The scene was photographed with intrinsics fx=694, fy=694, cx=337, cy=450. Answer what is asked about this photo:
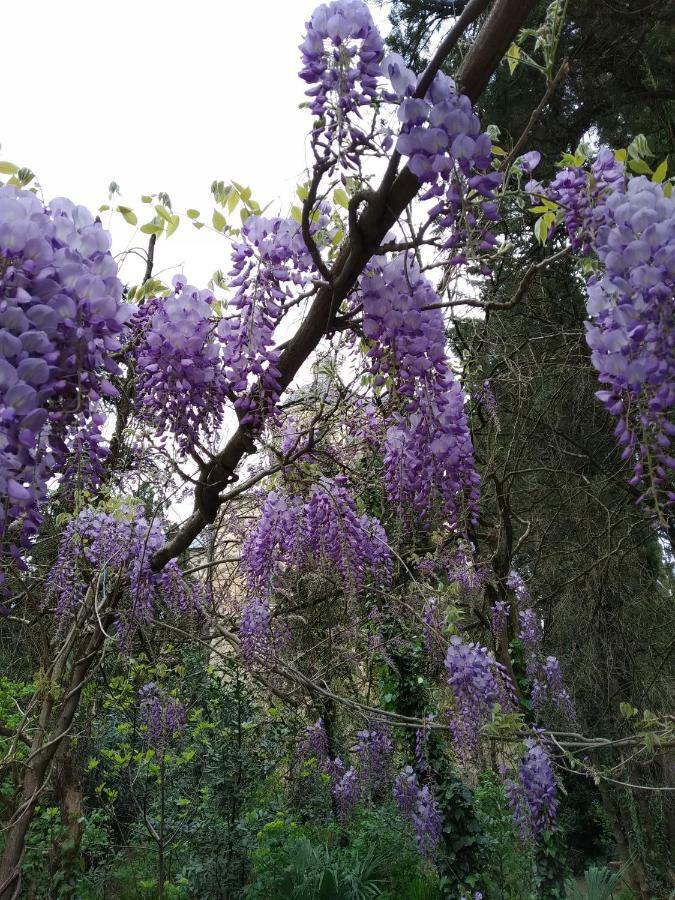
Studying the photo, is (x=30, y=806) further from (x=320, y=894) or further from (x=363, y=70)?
(x=320, y=894)

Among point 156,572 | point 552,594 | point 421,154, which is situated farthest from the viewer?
point 552,594

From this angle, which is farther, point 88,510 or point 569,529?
point 569,529

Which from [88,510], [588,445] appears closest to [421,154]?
[88,510]

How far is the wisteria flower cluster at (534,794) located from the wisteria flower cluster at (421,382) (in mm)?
3476

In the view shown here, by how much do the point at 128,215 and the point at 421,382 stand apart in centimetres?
83

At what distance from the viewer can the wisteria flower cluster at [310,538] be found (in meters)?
2.75

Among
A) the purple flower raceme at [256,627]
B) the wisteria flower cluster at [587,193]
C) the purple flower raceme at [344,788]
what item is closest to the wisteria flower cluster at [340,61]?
the wisteria flower cluster at [587,193]

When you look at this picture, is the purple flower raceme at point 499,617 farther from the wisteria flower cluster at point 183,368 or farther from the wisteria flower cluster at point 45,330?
the wisteria flower cluster at point 45,330

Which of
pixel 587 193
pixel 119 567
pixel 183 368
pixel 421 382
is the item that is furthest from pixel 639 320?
pixel 119 567

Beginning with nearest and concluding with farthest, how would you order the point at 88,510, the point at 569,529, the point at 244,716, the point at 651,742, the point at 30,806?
the point at 651,742
the point at 30,806
the point at 88,510
the point at 244,716
the point at 569,529

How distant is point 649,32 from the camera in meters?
4.34

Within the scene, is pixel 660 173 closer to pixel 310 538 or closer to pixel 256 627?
pixel 310 538

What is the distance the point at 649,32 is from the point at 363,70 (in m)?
4.05

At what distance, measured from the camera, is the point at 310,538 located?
2848mm
